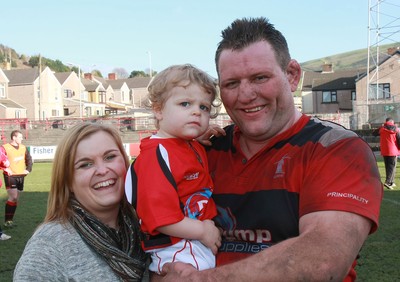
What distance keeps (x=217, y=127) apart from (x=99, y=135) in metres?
0.78

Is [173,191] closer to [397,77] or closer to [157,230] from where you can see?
[157,230]

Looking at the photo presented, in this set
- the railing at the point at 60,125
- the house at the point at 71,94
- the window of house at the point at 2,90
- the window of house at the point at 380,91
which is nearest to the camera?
the railing at the point at 60,125

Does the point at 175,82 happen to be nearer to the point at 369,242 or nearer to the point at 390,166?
the point at 369,242

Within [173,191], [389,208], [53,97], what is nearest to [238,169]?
[173,191]

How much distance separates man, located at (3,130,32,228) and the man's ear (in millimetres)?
9659

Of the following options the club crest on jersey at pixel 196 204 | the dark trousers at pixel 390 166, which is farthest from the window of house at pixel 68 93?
the club crest on jersey at pixel 196 204

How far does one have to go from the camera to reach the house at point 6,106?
62.4 metres

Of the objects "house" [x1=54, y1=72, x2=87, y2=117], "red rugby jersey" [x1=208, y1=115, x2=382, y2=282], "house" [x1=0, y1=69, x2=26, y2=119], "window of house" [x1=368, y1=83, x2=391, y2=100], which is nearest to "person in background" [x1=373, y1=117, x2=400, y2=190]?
"red rugby jersey" [x1=208, y1=115, x2=382, y2=282]

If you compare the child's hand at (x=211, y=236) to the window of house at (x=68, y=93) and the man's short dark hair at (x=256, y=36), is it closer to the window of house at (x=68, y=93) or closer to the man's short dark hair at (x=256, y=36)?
the man's short dark hair at (x=256, y=36)

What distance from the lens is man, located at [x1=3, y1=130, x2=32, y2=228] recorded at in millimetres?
11086

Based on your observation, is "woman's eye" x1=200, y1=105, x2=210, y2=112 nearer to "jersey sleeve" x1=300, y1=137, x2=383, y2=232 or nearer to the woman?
the woman

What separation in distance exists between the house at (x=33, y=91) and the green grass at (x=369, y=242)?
5594 cm

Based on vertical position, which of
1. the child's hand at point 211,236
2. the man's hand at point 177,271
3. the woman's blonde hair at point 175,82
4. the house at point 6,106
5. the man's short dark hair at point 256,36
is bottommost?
the man's hand at point 177,271

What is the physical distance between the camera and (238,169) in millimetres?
2752
